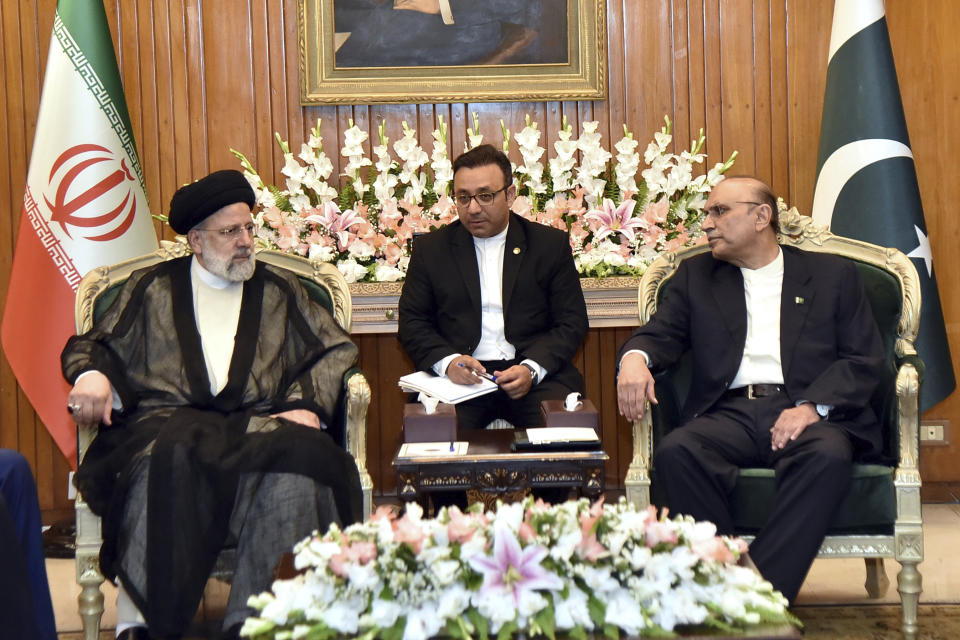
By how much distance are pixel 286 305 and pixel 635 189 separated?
71.5 inches

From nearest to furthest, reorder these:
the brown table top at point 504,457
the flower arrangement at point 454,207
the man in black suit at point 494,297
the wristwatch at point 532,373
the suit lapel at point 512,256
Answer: the brown table top at point 504,457 < the wristwatch at point 532,373 < the man in black suit at point 494,297 < the suit lapel at point 512,256 < the flower arrangement at point 454,207

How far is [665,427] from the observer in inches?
157

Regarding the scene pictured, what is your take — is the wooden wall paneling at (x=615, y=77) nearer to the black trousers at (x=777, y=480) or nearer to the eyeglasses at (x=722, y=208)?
the eyeglasses at (x=722, y=208)

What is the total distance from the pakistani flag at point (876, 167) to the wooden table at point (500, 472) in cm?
231

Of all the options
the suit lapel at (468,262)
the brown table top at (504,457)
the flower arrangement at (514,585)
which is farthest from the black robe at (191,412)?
the flower arrangement at (514,585)

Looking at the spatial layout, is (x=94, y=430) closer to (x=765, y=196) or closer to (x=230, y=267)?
(x=230, y=267)

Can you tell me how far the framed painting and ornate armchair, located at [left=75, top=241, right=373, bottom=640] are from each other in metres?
1.47

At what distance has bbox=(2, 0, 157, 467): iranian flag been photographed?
→ 16.1ft

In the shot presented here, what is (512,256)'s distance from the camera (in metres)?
4.44

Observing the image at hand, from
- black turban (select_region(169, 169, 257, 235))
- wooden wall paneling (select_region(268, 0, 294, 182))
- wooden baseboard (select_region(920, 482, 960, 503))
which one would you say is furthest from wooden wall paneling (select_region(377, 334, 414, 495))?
wooden baseboard (select_region(920, 482, 960, 503))

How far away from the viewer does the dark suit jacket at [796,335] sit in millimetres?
3736

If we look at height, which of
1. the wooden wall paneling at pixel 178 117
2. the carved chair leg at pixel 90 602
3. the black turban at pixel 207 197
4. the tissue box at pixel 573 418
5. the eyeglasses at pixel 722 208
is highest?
the wooden wall paneling at pixel 178 117

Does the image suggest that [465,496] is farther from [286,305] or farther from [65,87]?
[65,87]

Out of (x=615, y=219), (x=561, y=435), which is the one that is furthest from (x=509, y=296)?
(x=561, y=435)
